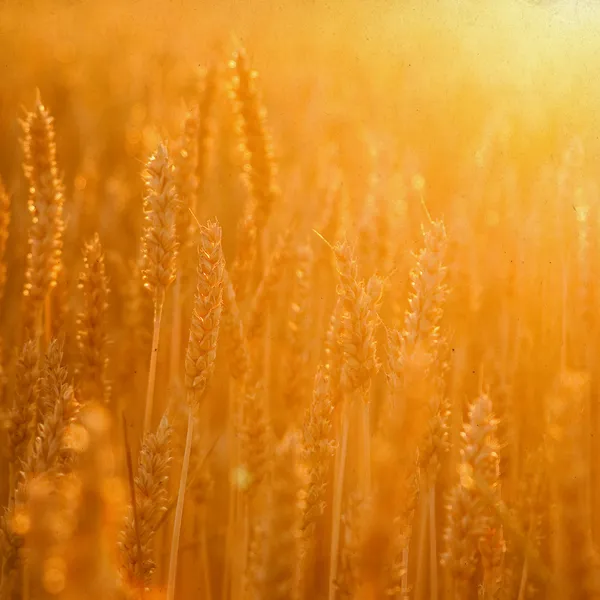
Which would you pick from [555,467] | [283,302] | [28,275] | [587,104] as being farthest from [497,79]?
[28,275]

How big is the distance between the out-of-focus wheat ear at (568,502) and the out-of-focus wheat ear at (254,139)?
512 mm

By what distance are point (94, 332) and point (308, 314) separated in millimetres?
358

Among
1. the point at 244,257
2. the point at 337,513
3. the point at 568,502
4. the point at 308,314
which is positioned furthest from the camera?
the point at 308,314

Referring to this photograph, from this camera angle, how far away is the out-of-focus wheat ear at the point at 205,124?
101cm

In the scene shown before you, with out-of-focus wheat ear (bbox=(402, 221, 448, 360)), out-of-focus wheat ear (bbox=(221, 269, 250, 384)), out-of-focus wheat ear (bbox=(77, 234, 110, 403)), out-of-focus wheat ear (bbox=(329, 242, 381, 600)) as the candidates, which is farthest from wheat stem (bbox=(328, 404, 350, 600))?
out-of-focus wheat ear (bbox=(77, 234, 110, 403))

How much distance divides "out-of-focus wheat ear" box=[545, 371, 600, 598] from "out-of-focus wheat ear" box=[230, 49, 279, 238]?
20.2 inches

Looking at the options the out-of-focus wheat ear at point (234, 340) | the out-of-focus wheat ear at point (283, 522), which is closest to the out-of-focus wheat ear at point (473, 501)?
the out-of-focus wheat ear at point (283, 522)

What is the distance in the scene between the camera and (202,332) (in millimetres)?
692

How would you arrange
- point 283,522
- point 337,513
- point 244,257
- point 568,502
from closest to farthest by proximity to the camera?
point 283,522 < point 337,513 < point 568,502 < point 244,257

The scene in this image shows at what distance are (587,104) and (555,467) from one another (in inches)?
35.5

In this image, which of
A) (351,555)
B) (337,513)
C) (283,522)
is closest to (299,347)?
(337,513)

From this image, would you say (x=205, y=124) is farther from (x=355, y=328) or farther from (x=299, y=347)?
(x=355, y=328)

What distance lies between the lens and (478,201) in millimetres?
1334

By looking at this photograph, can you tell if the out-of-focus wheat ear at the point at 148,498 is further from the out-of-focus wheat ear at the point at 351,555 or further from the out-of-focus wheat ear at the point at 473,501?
the out-of-focus wheat ear at the point at 473,501
